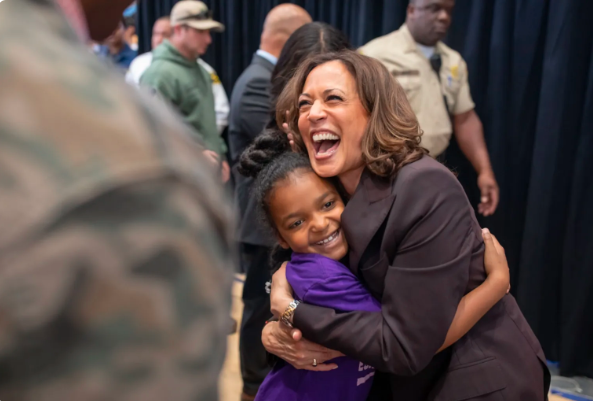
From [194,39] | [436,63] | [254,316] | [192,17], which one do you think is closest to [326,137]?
[254,316]

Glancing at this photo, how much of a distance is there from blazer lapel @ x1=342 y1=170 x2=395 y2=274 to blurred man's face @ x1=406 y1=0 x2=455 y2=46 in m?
1.53

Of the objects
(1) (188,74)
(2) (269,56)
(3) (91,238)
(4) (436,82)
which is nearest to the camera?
(3) (91,238)

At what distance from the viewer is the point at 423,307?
3.35 ft

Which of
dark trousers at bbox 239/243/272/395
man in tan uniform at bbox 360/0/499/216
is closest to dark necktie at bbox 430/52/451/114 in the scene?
man in tan uniform at bbox 360/0/499/216

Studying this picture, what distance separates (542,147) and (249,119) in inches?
54.9

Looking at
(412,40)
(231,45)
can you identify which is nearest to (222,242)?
(412,40)

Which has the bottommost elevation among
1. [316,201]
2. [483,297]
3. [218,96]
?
[218,96]

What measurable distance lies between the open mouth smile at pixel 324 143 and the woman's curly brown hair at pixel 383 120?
81 millimetres

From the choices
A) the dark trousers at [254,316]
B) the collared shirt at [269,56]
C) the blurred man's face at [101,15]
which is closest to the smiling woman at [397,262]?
the blurred man's face at [101,15]

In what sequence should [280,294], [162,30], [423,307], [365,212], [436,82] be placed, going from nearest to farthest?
[423,307] < [365,212] < [280,294] < [436,82] < [162,30]

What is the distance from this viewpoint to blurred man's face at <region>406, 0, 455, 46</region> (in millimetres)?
2439

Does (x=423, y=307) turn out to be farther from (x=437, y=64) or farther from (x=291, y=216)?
(x=437, y=64)

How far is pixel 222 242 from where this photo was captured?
0.34 m

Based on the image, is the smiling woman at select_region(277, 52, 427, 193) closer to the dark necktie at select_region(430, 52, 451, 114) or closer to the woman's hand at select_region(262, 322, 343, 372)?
the woman's hand at select_region(262, 322, 343, 372)
